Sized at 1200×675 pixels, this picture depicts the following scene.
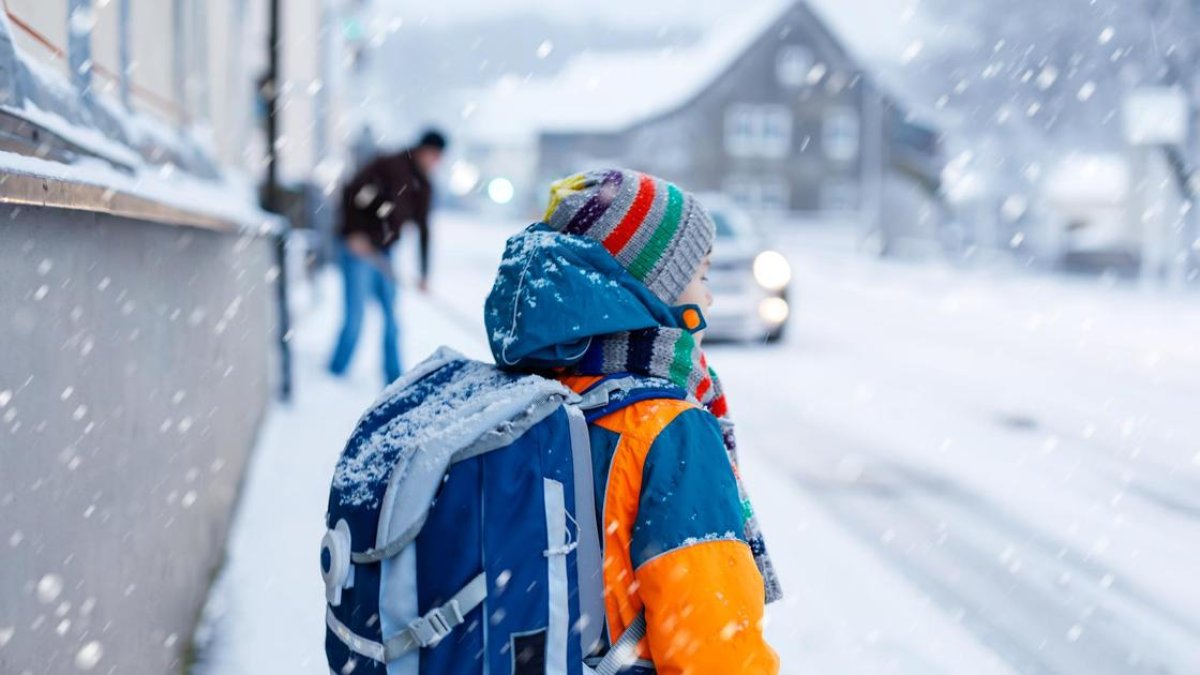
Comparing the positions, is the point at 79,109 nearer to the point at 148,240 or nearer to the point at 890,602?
the point at 148,240

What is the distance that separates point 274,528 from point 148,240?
82.5 inches

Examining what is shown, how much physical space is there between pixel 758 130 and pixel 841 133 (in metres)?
3.77

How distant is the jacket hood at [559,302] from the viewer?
1.67 m

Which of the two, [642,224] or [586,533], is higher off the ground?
[642,224]

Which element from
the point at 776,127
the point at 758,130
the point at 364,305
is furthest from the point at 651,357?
the point at 776,127

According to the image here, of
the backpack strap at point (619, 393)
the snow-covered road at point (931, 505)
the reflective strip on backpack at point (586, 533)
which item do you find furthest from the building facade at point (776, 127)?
the reflective strip on backpack at point (586, 533)

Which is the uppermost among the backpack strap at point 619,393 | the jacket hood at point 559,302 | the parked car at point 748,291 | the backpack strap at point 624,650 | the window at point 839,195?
the jacket hood at point 559,302

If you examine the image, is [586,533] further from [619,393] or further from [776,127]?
[776,127]

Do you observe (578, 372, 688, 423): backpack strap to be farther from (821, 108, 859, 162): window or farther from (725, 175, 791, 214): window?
(821, 108, 859, 162): window

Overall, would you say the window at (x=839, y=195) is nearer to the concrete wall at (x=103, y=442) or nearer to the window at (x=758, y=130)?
the window at (x=758, y=130)

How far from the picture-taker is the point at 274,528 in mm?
4719

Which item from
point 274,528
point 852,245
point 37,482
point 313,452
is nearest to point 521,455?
point 37,482

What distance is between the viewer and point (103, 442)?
7.42 ft

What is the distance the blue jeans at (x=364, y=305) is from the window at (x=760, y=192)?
45037 millimetres
